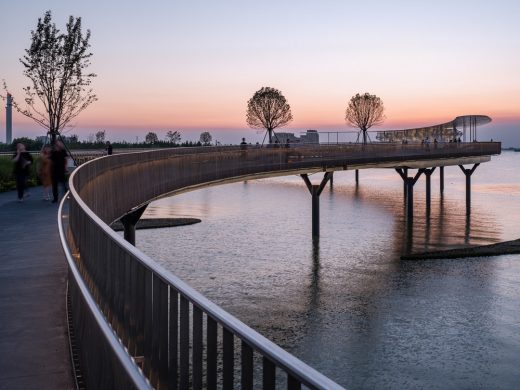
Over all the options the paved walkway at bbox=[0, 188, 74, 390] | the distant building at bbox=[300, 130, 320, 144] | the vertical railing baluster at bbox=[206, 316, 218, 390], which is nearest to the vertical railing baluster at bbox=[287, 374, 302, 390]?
the vertical railing baluster at bbox=[206, 316, 218, 390]

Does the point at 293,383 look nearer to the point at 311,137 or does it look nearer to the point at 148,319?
the point at 148,319

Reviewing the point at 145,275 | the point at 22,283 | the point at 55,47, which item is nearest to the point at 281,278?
the point at 22,283

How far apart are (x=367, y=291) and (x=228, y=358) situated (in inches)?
888

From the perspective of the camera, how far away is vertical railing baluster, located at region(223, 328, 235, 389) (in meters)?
3.09

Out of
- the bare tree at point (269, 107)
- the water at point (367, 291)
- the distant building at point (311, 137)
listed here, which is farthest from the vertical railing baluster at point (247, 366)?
the bare tree at point (269, 107)

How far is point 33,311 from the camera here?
829 cm

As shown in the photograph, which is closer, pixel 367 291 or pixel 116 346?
pixel 116 346

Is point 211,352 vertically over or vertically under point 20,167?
under

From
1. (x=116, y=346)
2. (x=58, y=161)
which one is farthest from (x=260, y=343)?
(x=58, y=161)

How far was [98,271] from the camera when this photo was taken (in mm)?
6703

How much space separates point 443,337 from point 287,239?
22.1 m

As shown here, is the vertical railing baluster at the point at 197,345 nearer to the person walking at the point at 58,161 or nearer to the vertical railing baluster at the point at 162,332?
the vertical railing baluster at the point at 162,332

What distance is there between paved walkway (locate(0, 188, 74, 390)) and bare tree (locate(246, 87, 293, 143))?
9904 centimetres

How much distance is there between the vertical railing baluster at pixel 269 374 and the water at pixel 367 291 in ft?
42.4
